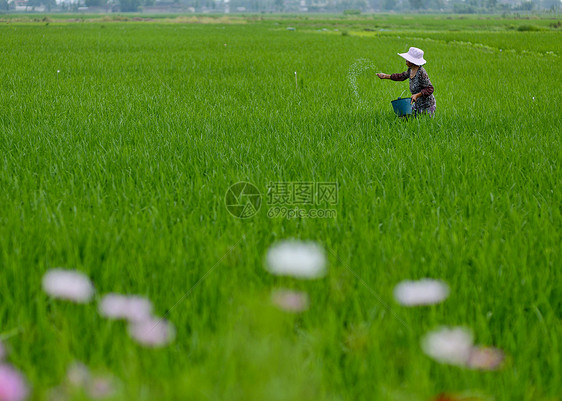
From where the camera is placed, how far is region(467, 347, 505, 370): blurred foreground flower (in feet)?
2.85

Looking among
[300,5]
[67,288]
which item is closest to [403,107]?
[67,288]

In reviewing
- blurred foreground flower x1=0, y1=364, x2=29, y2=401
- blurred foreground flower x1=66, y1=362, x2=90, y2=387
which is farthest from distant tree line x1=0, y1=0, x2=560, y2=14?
blurred foreground flower x1=0, y1=364, x2=29, y2=401

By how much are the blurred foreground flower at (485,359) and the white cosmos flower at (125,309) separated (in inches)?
22.5

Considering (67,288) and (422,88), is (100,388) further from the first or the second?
(422,88)

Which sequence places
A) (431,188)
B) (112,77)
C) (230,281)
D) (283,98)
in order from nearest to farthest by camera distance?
(230,281)
(431,188)
(283,98)
(112,77)

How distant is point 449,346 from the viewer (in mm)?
890

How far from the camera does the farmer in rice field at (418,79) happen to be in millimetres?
3793

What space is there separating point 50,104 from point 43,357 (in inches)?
154

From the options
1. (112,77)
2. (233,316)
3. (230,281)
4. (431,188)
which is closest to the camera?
(233,316)

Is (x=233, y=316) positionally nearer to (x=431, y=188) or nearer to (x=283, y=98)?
(x=431, y=188)

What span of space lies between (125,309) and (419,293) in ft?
2.15

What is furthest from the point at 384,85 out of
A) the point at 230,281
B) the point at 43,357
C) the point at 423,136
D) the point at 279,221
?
the point at 43,357

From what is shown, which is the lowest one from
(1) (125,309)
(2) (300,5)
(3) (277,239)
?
(3) (277,239)

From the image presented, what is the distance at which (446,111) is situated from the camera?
416cm
